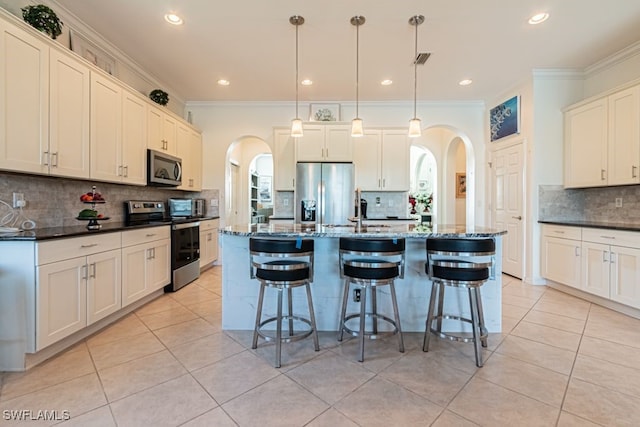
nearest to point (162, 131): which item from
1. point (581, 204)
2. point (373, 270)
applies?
point (373, 270)

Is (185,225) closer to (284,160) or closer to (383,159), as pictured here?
(284,160)

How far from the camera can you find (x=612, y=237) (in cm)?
297

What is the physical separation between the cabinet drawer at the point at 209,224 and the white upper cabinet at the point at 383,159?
2511 mm

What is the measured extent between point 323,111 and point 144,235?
3293mm

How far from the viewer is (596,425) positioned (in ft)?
4.82

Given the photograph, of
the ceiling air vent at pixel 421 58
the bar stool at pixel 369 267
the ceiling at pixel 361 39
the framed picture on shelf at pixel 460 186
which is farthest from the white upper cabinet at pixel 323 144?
the framed picture on shelf at pixel 460 186

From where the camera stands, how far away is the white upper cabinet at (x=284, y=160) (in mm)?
4816

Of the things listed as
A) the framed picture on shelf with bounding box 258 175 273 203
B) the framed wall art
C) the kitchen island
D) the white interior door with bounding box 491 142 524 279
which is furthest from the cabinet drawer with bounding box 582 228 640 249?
the framed picture on shelf with bounding box 258 175 273 203

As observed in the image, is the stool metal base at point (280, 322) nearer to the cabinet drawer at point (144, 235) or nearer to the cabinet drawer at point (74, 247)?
the cabinet drawer at point (74, 247)

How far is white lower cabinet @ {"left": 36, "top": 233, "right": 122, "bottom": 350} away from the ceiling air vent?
12.3ft

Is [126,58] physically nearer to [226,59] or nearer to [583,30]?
[226,59]

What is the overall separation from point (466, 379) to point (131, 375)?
217cm

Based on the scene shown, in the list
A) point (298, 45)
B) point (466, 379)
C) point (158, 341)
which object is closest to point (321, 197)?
point (298, 45)

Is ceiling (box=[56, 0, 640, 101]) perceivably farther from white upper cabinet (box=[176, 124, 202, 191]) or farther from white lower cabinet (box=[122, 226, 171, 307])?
white lower cabinet (box=[122, 226, 171, 307])
